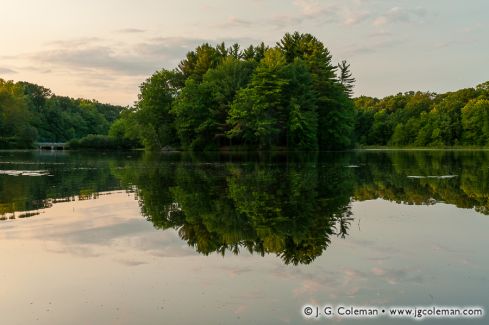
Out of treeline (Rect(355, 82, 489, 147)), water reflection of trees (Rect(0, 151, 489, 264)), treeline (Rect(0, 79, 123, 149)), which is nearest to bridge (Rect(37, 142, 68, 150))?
treeline (Rect(0, 79, 123, 149))

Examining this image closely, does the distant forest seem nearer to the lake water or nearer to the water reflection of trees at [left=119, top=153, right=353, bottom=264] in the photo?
the water reflection of trees at [left=119, top=153, right=353, bottom=264]

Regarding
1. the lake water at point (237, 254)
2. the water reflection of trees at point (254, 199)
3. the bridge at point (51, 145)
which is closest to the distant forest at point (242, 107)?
the bridge at point (51, 145)

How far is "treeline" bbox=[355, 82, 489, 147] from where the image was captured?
114375mm

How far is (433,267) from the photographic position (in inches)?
359

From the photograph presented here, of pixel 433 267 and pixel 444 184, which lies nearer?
pixel 433 267

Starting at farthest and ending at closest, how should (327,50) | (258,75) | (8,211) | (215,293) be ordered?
(327,50) < (258,75) < (8,211) < (215,293)

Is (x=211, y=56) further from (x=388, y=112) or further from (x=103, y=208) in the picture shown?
(x=388, y=112)

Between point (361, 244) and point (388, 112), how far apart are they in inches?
5928

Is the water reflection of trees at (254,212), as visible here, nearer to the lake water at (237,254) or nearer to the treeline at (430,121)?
the lake water at (237,254)

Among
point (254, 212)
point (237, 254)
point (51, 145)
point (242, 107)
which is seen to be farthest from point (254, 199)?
point (51, 145)

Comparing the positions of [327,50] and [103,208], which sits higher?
[327,50]

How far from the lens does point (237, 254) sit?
10.4m

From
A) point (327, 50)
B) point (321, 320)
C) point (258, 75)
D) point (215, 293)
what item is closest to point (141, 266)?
point (215, 293)

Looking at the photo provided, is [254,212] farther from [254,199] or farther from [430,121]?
[430,121]
